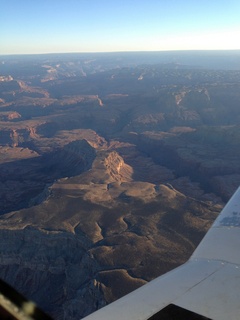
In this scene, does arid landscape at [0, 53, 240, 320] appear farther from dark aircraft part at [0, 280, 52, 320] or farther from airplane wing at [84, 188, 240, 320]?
dark aircraft part at [0, 280, 52, 320]

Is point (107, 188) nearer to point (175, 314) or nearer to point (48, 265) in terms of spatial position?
point (48, 265)

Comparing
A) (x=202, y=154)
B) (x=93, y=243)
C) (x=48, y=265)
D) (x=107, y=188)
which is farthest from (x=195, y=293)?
(x=202, y=154)

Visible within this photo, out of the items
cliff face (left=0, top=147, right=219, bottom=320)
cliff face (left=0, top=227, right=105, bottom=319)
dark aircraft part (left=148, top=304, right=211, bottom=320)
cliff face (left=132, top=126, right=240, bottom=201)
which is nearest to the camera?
dark aircraft part (left=148, top=304, right=211, bottom=320)

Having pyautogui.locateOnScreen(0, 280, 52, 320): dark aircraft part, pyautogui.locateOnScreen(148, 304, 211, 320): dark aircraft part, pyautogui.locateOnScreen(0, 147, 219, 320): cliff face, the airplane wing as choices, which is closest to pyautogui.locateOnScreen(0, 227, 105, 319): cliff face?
pyautogui.locateOnScreen(0, 147, 219, 320): cliff face

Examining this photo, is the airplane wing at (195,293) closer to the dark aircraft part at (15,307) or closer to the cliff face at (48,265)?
the dark aircraft part at (15,307)

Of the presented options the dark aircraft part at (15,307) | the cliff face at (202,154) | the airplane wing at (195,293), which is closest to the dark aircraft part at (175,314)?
the airplane wing at (195,293)

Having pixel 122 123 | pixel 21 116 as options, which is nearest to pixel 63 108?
pixel 21 116

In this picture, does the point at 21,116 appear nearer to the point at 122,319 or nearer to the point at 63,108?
the point at 63,108
